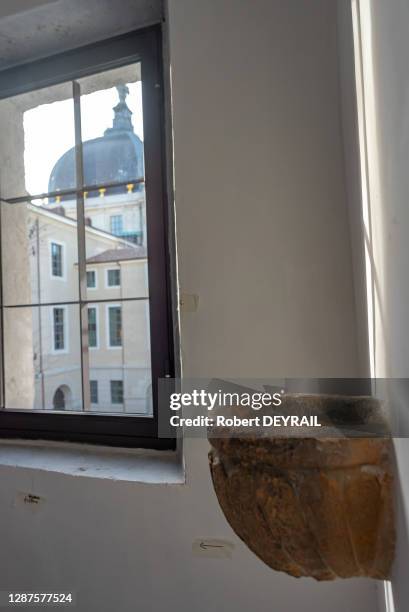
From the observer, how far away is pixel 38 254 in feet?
5.59

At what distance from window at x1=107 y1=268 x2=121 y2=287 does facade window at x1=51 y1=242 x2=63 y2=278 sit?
8.4 inches

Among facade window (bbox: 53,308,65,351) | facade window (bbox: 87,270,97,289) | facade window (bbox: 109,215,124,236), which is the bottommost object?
facade window (bbox: 53,308,65,351)

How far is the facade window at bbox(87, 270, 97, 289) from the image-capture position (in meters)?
1.53

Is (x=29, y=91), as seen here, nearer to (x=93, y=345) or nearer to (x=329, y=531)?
(x=93, y=345)

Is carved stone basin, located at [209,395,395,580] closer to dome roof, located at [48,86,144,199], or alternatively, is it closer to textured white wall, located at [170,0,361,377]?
A: textured white wall, located at [170,0,361,377]

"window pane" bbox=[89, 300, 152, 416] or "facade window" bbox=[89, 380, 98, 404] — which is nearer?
"window pane" bbox=[89, 300, 152, 416]

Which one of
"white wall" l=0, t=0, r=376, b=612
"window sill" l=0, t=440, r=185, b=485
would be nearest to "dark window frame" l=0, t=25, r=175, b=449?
"window sill" l=0, t=440, r=185, b=485

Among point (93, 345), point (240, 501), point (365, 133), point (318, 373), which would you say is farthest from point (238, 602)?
point (93, 345)

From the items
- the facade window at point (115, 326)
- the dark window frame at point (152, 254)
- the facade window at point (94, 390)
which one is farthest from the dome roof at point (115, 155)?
the facade window at point (94, 390)

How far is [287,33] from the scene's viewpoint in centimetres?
91

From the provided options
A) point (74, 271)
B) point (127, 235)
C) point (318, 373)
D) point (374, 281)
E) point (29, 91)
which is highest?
point (29, 91)

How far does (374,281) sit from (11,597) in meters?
1.33

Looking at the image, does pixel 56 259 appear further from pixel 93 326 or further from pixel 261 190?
pixel 261 190

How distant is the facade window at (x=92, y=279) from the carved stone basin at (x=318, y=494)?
3.99 feet
